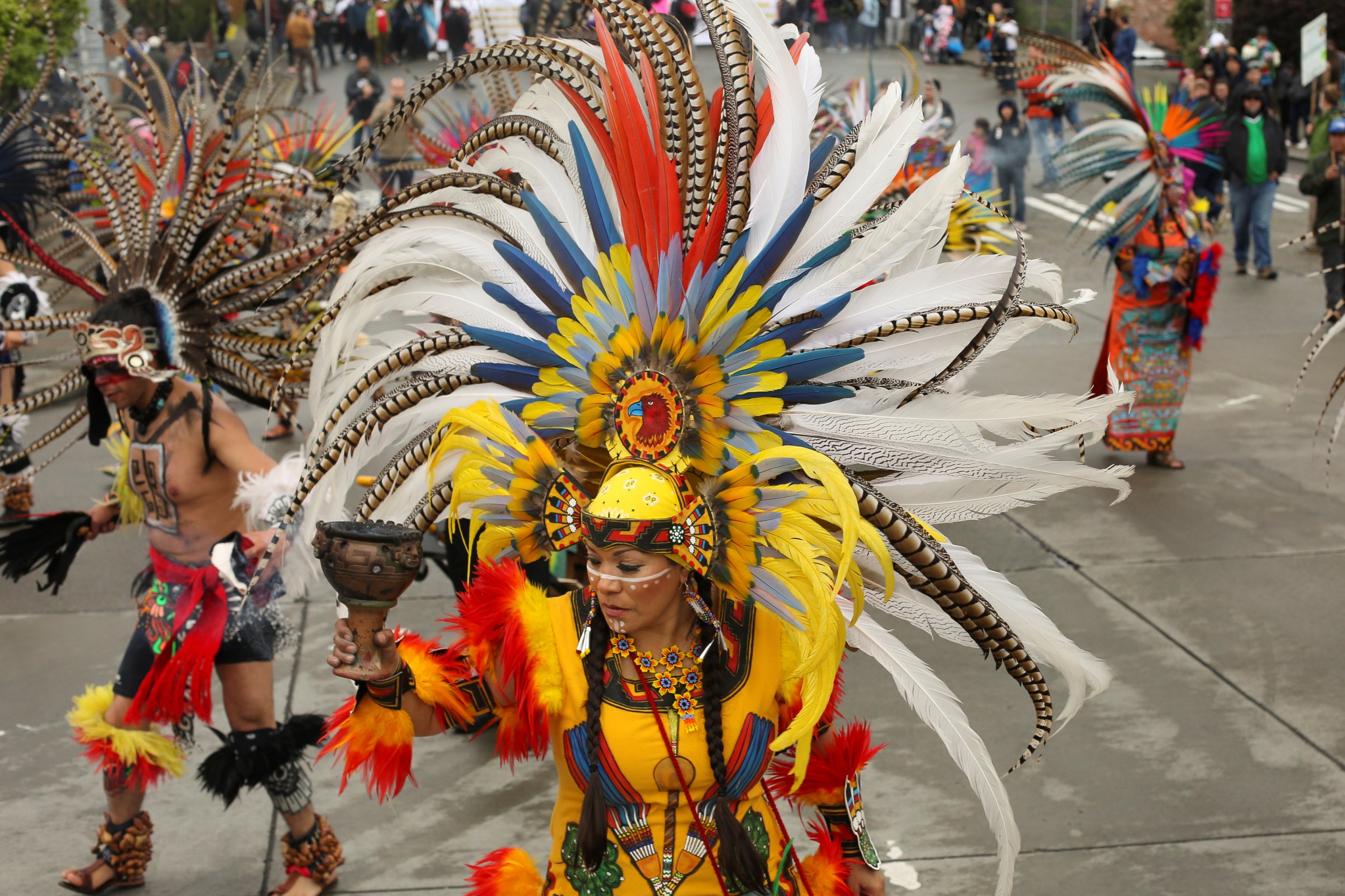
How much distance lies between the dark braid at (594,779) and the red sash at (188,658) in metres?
1.72

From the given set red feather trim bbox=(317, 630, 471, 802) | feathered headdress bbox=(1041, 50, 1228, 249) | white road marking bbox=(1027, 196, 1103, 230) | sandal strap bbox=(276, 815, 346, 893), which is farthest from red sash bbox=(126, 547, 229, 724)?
white road marking bbox=(1027, 196, 1103, 230)

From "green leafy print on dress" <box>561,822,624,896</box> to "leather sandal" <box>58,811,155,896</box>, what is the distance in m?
2.10

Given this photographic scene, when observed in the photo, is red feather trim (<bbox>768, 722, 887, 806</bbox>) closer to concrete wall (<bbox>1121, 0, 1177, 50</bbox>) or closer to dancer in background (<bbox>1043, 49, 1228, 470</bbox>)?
dancer in background (<bbox>1043, 49, 1228, 470</bbox>)

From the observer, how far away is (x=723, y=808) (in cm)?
260

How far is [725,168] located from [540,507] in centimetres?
77

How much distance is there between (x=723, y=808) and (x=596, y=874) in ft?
0.94

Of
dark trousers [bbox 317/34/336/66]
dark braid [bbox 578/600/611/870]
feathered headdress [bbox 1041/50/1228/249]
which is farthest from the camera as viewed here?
dark trousers [bbox 317/34/336/66]

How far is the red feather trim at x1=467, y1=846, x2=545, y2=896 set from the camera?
2.79 m

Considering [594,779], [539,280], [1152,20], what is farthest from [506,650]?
[1152,20]

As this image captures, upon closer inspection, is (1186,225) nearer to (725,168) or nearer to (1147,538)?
(1147,538)

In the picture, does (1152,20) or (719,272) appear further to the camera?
(1152,20)

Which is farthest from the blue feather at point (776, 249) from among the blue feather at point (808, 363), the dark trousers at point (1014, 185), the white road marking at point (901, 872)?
the dark trousers at point (1014, 185)

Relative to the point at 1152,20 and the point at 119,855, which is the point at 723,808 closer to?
the point at 119,855

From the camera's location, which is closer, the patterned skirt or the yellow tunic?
the yellow tunic
